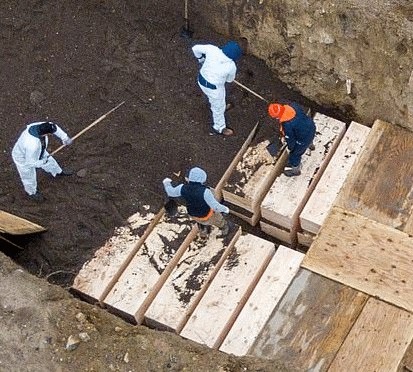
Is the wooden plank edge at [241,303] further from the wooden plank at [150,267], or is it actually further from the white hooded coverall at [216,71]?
the white hooded coverall at [216,71]

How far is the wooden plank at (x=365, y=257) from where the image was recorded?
23.9 ft

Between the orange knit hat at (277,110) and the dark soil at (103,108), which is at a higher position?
the orange knit hat at (277,110)

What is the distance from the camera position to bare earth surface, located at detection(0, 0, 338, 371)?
834cm

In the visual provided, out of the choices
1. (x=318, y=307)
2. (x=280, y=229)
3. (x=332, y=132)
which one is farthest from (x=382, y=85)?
(x=318, y=307)

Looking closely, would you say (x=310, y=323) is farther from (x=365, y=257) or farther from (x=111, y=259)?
(x=111, y=259)

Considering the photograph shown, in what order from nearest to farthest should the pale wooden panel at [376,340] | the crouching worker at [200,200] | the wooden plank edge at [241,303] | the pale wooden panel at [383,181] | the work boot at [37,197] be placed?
1. the pale wooden panel at [376,340]
2. the wooden plank edge at [241,303]
3. the crouching worker at [200,200]
4. the pale wooden panel at [383,181]
5. the work boot at [37,197]

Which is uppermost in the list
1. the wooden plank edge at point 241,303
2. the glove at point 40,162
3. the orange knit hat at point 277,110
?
the orange knit hat at point 277,110

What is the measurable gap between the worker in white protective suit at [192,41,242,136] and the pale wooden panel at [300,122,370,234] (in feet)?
5.05

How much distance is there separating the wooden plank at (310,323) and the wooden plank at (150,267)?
134 centimetres

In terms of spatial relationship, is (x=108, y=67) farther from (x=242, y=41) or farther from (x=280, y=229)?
(x=280, y=229)

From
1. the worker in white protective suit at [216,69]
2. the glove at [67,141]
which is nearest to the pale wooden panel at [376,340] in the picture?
the worker in white protective suit at [216,69]

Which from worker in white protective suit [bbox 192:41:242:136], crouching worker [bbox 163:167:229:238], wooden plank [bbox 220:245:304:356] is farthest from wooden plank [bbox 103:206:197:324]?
worker in white protective suit [bbox 192:41:242:136]

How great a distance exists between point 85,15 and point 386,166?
4.65m

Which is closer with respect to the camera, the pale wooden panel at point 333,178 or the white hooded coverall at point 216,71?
the pale wooden panel at point 333,178
